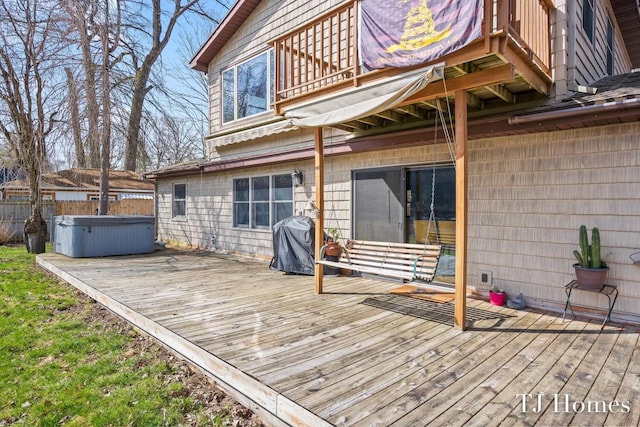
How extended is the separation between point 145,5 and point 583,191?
12.4 m

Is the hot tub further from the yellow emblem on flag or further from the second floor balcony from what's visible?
the yellow emblem on flag

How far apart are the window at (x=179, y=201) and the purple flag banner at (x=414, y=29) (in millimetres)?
8128

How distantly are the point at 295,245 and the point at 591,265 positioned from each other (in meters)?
4.30

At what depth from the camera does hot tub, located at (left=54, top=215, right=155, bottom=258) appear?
28.4 ft

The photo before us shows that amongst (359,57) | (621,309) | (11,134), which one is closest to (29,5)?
(11,134)

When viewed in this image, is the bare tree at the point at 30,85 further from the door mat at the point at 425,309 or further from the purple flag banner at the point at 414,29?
the door mat at the point at 425,309

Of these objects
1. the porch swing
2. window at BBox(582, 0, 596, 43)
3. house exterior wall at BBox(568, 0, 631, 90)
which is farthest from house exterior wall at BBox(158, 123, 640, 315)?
window at BBox(582, 0, 596, 43)

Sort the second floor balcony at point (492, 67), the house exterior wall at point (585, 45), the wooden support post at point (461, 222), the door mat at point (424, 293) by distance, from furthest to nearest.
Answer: the door mat at point (424, 293)
the house exterior wall at point (585, 45)
the wooden support post at point (461, 222)
the second floor balcony at point (492, 67)

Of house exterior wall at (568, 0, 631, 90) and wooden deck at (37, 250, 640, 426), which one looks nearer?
wooden deck at (37, 250, 640, 426)

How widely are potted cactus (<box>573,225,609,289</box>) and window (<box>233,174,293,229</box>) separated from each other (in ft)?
16.7

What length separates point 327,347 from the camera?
329 centimetres

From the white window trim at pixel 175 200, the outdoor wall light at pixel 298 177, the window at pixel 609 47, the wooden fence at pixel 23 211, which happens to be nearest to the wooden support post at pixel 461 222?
the outdoor wall light at pixel 298 177

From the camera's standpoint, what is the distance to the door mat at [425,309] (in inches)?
164

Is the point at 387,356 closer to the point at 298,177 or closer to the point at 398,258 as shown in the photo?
the point at 398,258
